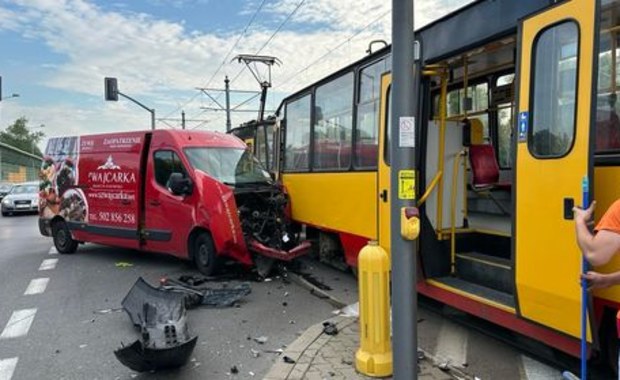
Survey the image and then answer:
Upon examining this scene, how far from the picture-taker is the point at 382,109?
21.1 feet

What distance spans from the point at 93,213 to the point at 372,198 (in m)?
6.22

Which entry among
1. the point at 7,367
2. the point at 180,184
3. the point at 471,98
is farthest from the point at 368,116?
the point at 7,367

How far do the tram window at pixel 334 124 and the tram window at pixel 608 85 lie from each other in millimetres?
3904

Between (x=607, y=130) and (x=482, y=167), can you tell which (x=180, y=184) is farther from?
(x=607, y=130)

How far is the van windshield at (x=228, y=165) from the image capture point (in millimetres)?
8930

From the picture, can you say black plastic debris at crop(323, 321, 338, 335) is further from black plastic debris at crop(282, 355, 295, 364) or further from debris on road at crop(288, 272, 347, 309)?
debris on road at crop(288, 272, 347, 309)

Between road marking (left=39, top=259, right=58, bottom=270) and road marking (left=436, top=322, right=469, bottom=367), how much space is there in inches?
290

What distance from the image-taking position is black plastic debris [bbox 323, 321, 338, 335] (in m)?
5.44

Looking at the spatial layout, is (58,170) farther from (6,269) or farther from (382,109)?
(382,109)

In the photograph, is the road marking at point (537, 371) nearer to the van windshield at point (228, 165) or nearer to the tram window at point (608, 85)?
the tram window at point (608, 85)

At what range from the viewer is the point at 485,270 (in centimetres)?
534

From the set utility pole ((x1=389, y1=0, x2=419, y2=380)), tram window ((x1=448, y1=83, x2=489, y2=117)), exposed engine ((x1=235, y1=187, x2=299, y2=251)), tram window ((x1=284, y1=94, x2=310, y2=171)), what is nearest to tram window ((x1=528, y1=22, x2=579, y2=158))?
utility pole ((x1=389, y1=0, x2=419, y2=380))

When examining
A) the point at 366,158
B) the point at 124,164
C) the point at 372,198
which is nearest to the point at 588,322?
the point at 372,198

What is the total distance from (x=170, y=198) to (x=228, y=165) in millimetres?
1108
